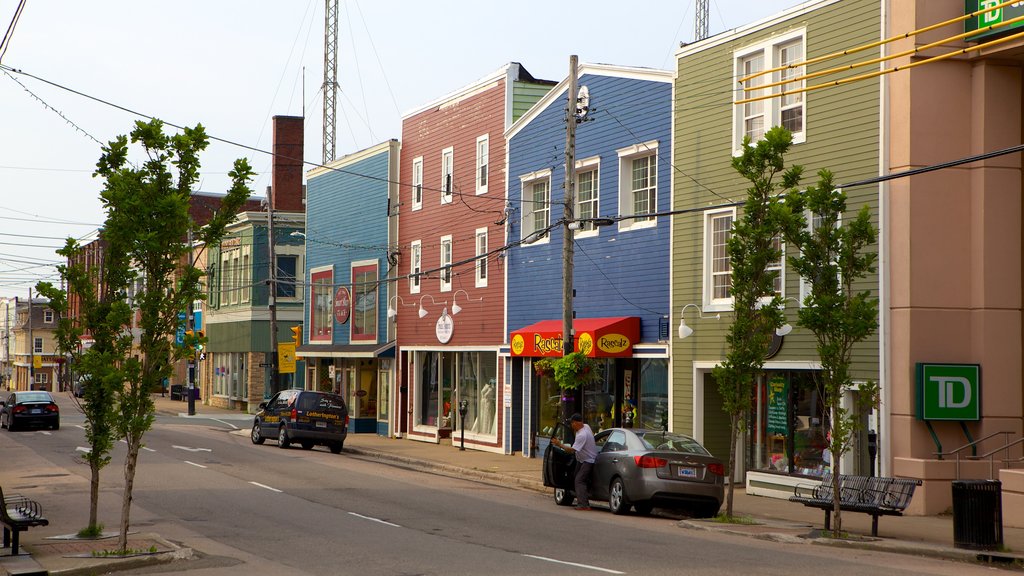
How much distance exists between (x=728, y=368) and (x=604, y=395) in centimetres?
929

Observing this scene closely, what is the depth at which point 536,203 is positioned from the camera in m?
31.6

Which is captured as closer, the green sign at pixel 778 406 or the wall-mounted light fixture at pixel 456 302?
the green sign at pixel 778 406

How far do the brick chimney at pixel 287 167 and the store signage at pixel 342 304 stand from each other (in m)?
16.1

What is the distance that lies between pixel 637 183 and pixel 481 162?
8033 millimetres

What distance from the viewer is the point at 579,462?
20.6 metres

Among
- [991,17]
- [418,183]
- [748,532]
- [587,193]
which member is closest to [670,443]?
[748,532]

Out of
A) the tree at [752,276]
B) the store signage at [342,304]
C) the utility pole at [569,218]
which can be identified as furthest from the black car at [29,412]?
the tree at [752,276]

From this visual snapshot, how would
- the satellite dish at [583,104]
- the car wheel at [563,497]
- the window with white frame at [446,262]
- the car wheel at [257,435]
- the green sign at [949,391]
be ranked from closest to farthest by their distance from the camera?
the green sign at [949,391] < the car wheel at [563,497] < the satellite dish at [583,104] < the car wheel at [257,435] < the window with white frame at [446,262]

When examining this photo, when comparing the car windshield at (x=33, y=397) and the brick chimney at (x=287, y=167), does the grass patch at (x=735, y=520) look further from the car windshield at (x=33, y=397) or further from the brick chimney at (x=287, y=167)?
the brick chimney at (x=287, y=167)

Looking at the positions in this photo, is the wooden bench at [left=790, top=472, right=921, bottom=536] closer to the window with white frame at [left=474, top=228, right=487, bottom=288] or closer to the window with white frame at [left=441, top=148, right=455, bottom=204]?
the window with white frame at [left=474, top=228, right=487, bottom=288]

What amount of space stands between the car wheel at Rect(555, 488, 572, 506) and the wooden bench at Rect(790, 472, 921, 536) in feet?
17.1

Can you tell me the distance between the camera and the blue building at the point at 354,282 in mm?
40000

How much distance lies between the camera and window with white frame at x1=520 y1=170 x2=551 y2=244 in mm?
31078

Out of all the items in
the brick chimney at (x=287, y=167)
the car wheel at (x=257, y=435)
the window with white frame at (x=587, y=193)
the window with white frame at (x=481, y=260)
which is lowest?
the car wheel at (x=257, y=435)
